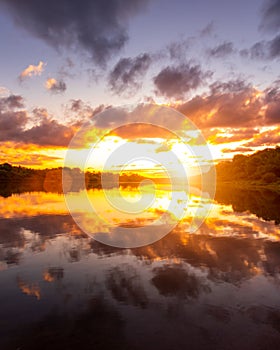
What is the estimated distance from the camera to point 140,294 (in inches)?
448

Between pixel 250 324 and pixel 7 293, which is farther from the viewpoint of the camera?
pixel 7 293

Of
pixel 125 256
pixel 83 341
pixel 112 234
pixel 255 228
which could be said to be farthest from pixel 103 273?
pixel 255 228

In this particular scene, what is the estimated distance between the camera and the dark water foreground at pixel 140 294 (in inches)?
333

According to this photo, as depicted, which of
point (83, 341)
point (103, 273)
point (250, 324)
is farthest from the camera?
point (103, 273)

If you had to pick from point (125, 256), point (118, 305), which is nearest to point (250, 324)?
point (118, 305)

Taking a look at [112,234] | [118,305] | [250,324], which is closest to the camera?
[250,324]

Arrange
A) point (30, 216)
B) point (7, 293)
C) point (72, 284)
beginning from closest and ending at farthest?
point (7, 293) → point (72, 284) → point (30, 216)

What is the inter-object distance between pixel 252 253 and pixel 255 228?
8.65m

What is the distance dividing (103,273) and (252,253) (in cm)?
966

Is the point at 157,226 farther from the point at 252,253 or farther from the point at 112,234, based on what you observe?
the point at 252,253

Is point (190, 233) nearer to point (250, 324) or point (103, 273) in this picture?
point (103, 273)

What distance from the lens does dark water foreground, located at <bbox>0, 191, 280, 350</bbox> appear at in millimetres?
8461

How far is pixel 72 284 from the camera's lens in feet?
40.2

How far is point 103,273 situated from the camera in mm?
13648
